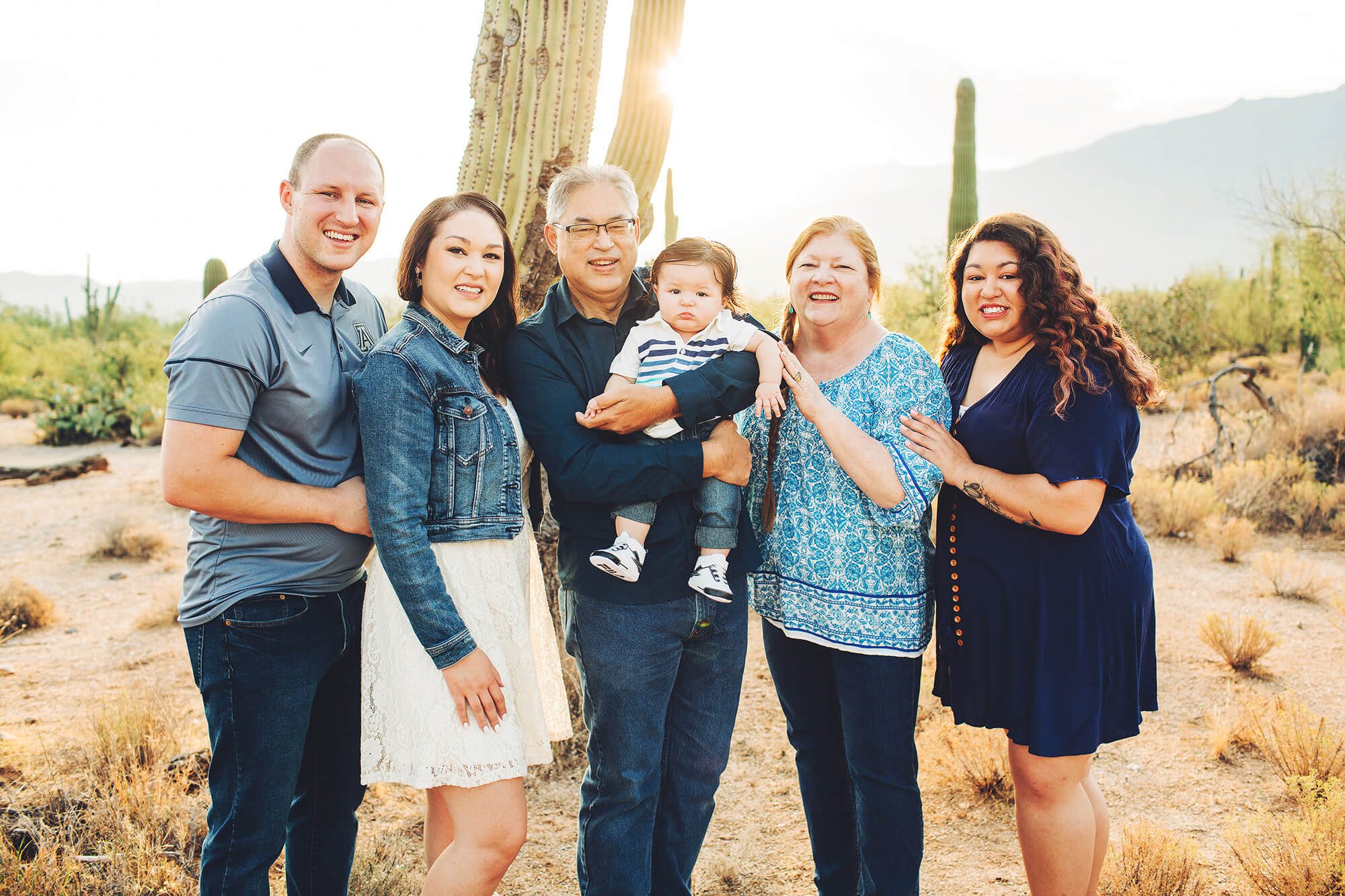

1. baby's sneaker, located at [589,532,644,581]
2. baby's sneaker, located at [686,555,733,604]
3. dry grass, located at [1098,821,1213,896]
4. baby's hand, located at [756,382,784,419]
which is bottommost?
dry grass, located at [1098,821,1213,896]

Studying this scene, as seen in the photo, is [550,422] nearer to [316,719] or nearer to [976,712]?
[316,719]

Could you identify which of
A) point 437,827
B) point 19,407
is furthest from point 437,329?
point 19,407

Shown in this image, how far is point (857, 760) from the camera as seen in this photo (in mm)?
2625

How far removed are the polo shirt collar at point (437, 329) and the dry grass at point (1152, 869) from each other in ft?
9.67

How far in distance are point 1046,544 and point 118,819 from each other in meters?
3.67

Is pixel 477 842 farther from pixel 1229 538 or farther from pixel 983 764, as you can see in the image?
pixel 1229 538

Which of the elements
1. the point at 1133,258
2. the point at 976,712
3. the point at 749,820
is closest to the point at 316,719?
the point at 976,712

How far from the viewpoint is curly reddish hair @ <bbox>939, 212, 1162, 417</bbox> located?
2451mm

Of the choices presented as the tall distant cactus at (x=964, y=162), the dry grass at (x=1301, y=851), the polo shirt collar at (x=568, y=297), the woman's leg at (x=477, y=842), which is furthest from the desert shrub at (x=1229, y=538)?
the woman's leg at (x=477, y=842)

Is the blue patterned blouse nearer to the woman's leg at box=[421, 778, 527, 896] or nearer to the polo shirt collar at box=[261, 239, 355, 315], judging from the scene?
the woman's leg at box=[421, 778, 527, 896]

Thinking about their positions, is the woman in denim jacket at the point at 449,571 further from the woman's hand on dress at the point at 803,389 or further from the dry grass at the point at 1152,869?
the dry grass at the point at 1152,869

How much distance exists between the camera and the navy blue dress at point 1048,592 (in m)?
2.46

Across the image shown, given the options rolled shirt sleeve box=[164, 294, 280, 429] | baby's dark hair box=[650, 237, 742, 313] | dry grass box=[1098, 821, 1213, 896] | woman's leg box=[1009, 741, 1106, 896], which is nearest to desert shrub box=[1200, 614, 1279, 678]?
dry grass box=[1098, 821, 1213, 896]

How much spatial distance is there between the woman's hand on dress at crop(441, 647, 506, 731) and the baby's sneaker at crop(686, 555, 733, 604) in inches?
24.5
